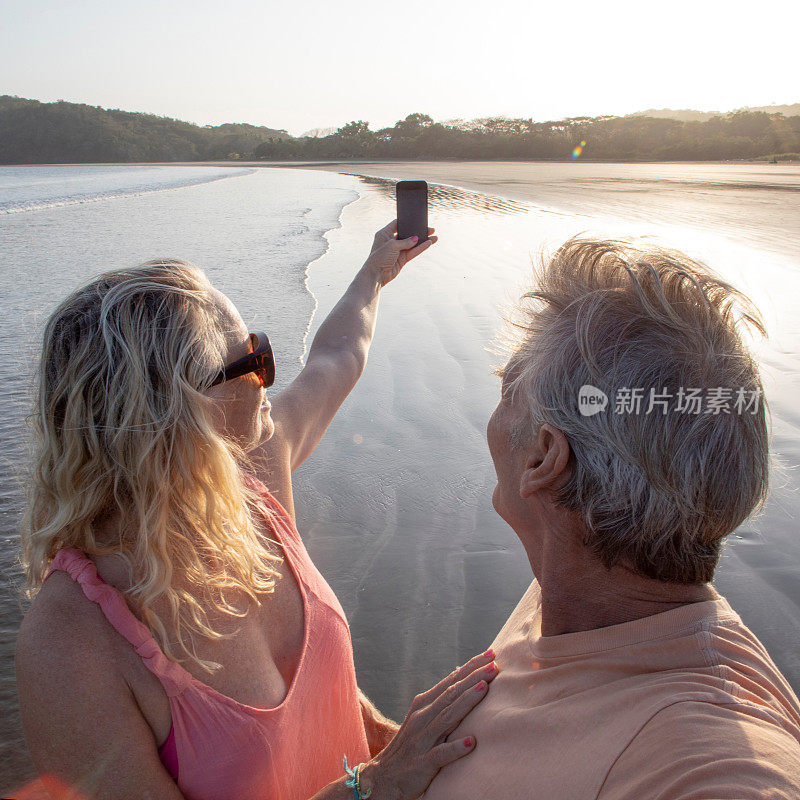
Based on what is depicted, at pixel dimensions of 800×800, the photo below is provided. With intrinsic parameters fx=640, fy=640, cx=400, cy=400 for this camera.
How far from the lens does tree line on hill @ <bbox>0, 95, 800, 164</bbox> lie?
42438mm

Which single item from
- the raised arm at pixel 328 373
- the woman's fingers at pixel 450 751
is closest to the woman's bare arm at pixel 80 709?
the woman's fingers at pixel 450 751

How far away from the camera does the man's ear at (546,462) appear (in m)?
1.37

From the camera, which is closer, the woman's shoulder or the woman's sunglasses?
the woman's shoulder

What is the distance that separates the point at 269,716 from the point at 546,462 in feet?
2.97

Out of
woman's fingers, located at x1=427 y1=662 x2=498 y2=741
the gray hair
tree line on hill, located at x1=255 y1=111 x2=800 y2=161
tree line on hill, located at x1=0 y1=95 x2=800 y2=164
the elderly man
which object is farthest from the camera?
tree line on hill, located at x1=0 y1=95 x2=800 y2=164

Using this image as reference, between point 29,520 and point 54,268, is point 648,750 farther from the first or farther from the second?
point 54,268

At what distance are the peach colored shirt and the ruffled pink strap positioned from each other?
2.10 feet

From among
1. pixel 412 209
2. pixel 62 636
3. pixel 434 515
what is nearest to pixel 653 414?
pixel 62 636

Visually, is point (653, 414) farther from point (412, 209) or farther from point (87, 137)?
point (87, 137)

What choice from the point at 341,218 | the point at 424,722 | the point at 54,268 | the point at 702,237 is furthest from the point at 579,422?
the point at 341,218

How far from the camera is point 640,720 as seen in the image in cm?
108

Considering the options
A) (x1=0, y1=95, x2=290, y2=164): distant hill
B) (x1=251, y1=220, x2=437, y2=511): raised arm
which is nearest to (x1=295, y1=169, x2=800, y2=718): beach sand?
(x1=251, y1=220, x2=437, y2=511): raised arm

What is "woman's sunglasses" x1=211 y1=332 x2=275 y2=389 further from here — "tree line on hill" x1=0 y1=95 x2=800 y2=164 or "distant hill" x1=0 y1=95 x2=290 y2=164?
"distant hill" x1=0 y1=95 x2=290 y2=164

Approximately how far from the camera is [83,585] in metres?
1.39
